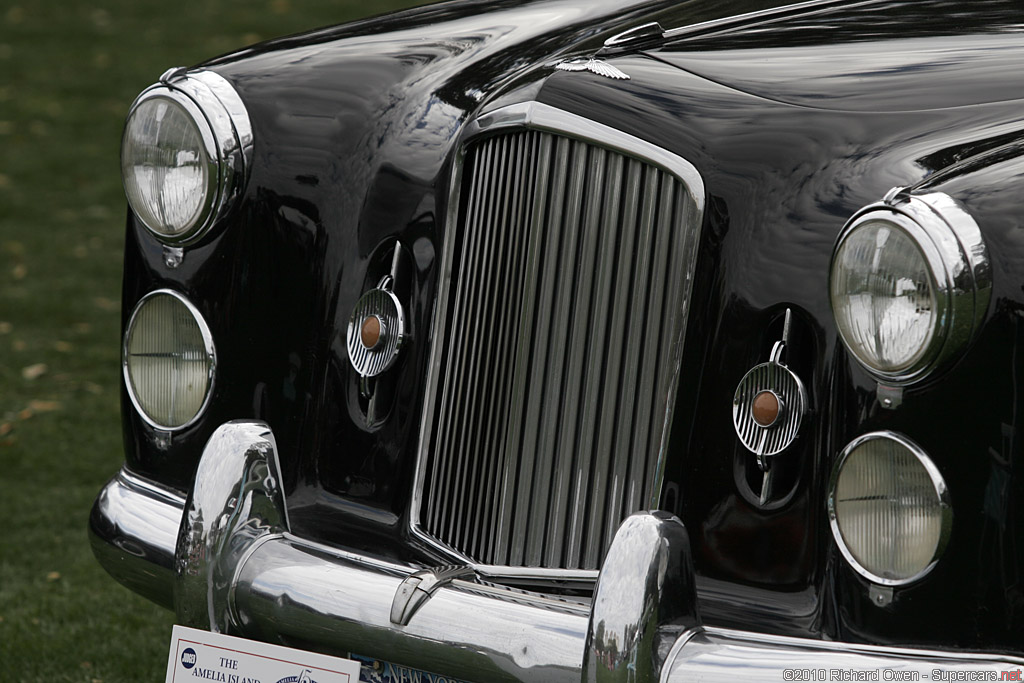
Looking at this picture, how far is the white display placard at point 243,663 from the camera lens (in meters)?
1.87

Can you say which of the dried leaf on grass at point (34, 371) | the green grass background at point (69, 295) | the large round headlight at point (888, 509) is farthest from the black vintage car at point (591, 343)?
the dried leaf on grass at point (34, 371)

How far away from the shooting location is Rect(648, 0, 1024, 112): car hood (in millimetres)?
1875

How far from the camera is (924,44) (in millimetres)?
2049

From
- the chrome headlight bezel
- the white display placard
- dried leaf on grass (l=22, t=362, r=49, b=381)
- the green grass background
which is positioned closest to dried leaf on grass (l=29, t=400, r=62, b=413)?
the green grass background

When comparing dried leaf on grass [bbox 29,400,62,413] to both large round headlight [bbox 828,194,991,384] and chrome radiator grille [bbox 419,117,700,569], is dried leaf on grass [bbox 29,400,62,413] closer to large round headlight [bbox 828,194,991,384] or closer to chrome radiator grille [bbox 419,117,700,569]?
chrome radiator grille [bbox 419,117,700,569]

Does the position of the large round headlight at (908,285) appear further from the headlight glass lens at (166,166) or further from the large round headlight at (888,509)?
the headlight glass lens at (166,166)

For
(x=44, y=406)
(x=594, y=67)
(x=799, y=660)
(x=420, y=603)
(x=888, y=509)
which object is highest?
(x=594, y=67)

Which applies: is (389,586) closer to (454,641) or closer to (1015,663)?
(454,641)

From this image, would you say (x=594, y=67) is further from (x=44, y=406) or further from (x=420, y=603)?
(x=44, y=406)

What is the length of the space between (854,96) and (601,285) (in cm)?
45

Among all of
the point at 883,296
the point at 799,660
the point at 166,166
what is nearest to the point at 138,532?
the point at 166,166

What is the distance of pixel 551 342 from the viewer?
2010 mm

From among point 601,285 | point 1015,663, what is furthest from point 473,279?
point 1015,663

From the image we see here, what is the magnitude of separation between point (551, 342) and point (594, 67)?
43cm
